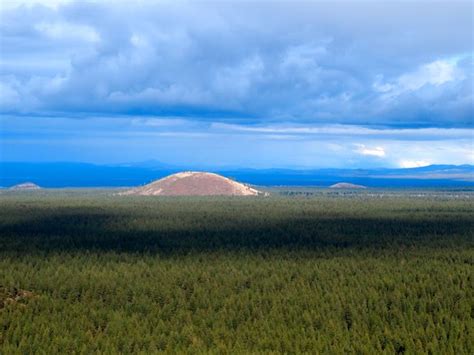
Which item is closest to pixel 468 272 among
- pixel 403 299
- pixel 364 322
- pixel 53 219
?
pixel 403 299

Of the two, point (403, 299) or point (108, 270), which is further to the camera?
point (108, 270)

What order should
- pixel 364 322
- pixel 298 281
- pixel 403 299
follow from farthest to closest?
pixel 298 281 < pixel 403 299 < pixel 364 322

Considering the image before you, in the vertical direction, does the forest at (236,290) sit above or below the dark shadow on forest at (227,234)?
below

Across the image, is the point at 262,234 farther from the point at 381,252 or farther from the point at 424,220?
the point at 424,220

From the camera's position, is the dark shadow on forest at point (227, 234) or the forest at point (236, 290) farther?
the dark shadow on forest at point (227, 234)
